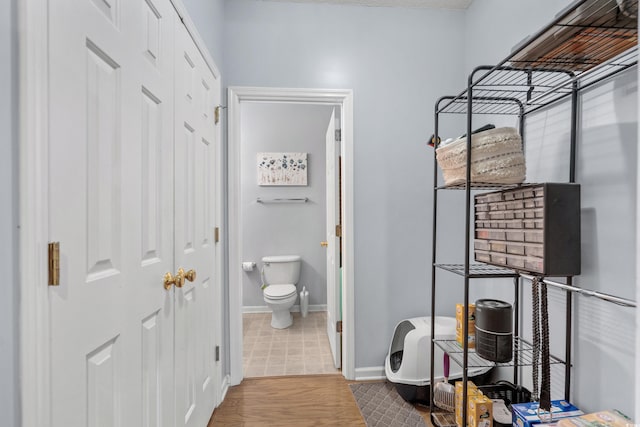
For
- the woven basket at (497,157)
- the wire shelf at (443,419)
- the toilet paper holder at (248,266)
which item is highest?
the woven basket at (497,157)

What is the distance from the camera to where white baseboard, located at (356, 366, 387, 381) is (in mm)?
2139

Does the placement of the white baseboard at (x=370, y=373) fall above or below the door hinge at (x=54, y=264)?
below

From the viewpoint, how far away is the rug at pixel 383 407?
1719 millimetres

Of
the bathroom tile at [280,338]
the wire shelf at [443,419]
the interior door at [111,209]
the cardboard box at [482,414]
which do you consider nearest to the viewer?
the interior door at [111,209]

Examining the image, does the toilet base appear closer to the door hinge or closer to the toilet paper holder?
the toilet paper holder

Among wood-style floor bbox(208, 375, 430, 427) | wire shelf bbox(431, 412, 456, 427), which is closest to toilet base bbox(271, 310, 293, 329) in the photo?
wood-style floor bbox(208, 375, 430, 427)

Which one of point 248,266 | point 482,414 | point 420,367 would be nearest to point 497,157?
point 482,414

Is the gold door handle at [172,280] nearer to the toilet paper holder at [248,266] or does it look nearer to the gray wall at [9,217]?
the gray wall at [9,217]

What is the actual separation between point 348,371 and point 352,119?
68.9 inches

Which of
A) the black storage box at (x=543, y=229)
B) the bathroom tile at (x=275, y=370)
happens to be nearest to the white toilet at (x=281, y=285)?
the bathroom tile at (x=275, y=370)

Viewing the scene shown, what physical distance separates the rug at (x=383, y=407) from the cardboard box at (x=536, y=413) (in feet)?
1.95

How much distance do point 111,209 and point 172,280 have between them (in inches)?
17.6

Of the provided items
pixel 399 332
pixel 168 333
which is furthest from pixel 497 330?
pixel 168 333

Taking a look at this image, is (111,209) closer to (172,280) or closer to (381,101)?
(172,280)
